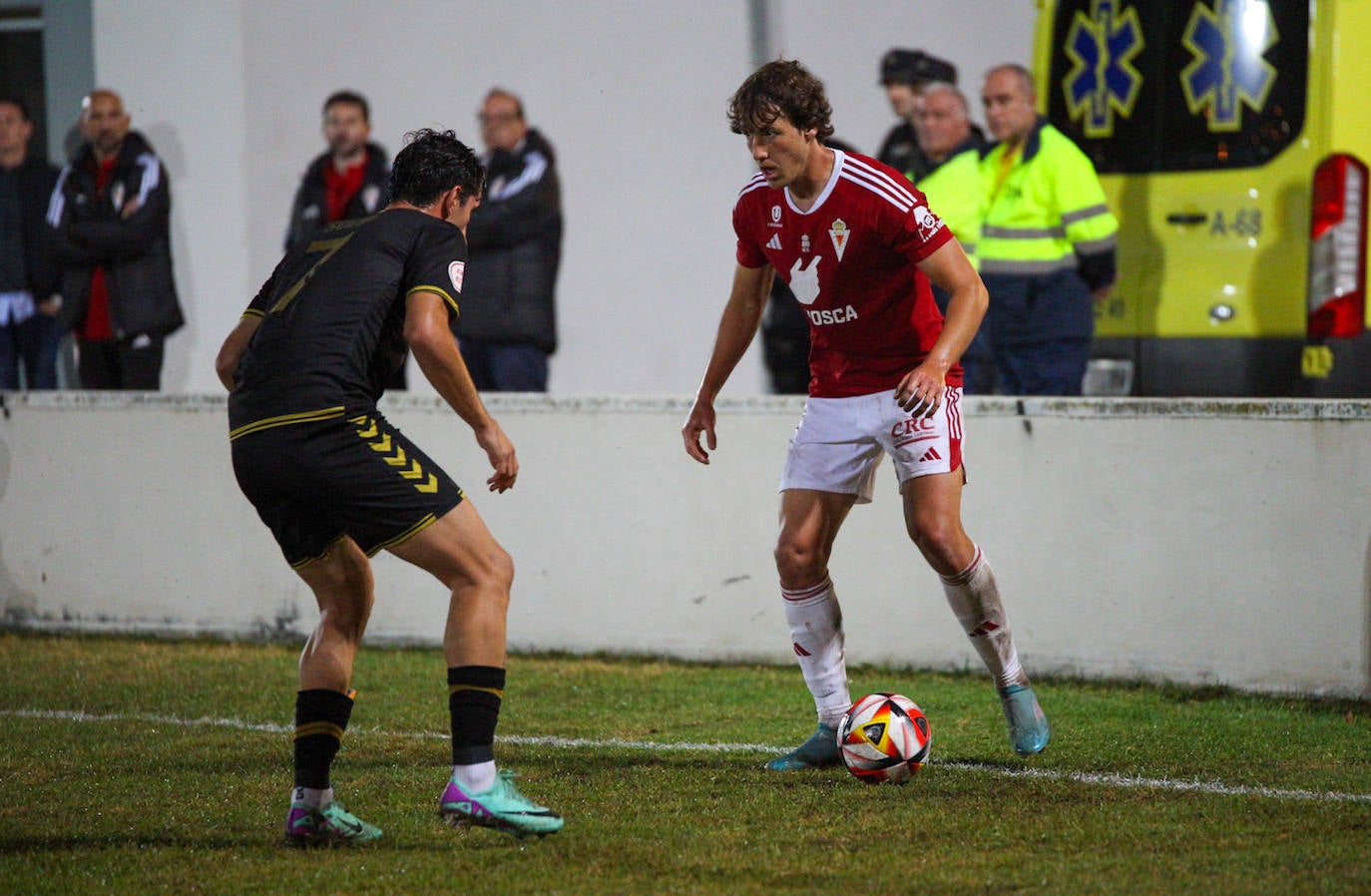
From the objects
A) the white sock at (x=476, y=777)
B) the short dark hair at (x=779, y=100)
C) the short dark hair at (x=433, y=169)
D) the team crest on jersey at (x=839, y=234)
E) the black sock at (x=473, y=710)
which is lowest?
the white sock at (x=476, y=777)

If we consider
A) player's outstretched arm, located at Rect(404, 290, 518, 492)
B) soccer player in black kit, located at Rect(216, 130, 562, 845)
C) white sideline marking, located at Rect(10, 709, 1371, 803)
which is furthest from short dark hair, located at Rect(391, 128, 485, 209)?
white sideline marking, located at Rect(10, 709, 1371, 803)

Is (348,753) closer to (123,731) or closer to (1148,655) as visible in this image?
(123,731)

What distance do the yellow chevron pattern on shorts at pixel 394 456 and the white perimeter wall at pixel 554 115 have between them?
5769 mm

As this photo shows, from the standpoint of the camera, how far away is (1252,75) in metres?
7.85

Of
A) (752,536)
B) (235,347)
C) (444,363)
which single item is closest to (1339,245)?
(752,536)

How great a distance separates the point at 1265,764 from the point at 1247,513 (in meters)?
1.45

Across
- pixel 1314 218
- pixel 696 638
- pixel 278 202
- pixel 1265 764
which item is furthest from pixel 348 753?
pixel 278 202

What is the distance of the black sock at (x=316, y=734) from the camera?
4.42 metres

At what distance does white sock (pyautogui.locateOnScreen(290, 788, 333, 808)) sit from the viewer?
14.5 feet

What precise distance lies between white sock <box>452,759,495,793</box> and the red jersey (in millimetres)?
1704

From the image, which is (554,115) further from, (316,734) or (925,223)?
(316,734)

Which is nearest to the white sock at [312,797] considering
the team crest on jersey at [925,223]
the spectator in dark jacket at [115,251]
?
the team crest on jersey at [925,223]

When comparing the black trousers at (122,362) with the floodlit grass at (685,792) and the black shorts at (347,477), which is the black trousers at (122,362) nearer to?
the floodlit grass at (685,792)

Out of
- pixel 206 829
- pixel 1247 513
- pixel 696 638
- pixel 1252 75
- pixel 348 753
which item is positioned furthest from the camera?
pixel 1252 75
